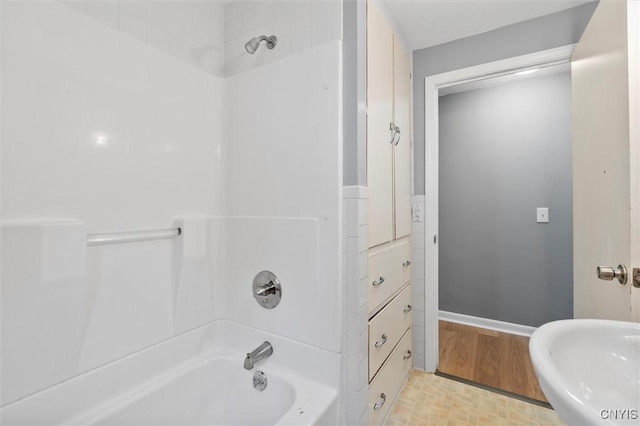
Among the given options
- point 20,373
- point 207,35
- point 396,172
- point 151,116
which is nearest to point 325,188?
point 396,172

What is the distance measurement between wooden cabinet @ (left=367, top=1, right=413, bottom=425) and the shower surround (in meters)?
0.24

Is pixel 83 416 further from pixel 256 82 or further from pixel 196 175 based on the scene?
pixel 256 82

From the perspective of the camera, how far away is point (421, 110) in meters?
1.99

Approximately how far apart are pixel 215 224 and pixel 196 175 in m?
0.26

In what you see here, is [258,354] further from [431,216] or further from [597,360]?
[431,216]

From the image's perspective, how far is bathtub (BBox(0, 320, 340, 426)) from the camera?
3.23ft

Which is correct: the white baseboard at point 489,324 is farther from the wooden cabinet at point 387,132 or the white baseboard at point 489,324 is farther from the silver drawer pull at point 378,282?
the silver drawer pull at point 378,282

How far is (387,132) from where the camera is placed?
1.51 m

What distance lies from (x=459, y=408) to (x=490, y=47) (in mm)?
2177

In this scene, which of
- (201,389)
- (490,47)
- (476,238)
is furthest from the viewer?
(476,238)

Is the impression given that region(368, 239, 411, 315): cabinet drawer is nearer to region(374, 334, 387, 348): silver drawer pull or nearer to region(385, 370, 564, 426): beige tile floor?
region(374, 334, 387, 348): silver drawer pull

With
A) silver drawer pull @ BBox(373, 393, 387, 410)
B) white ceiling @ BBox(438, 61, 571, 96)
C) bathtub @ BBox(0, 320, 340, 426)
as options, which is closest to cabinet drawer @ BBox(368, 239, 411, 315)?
bathtub @ BBox(0, 320, 340, 426)

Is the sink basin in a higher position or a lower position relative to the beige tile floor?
higher

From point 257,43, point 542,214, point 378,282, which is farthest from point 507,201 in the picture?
point 257,43
